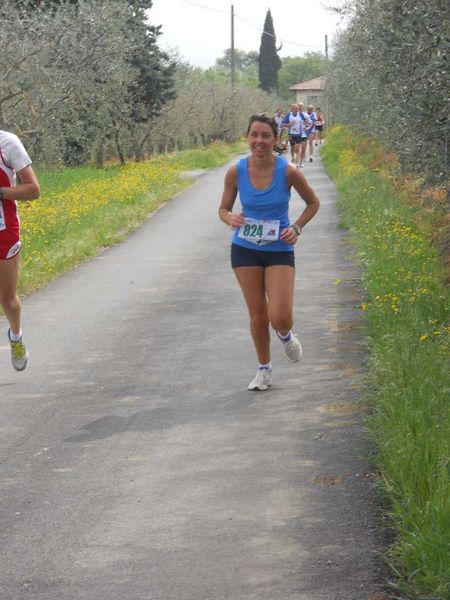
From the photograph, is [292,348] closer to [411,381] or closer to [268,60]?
[411,381]

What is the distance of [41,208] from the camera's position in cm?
2061

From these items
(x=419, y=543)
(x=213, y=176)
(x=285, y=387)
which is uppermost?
(x=419, y=543)

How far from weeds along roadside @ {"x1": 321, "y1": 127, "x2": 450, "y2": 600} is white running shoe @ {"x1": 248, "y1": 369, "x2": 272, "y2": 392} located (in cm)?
70

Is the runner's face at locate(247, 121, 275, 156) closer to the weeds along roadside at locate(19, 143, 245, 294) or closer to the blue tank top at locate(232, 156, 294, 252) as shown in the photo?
the blue tank top at locate(232, 156, 294, 252)

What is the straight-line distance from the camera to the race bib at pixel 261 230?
739 cm

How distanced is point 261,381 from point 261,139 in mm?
1630

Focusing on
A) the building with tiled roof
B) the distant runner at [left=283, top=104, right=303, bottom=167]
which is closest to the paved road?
the distant runner at [left=283, top=104, right=303, bottom=167]

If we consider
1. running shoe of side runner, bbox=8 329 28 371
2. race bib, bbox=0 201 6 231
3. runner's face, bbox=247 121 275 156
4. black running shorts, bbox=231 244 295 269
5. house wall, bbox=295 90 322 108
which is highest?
runner's face, bbox=247 121 275 156

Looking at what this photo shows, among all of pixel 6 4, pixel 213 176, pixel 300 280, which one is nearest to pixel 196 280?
pixel 300 280

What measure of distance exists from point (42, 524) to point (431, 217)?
10.7m

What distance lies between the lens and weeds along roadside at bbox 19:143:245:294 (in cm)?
1502

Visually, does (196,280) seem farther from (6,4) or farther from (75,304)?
(6,4)

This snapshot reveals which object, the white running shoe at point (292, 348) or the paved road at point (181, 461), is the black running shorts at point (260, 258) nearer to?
the white running shoe at point (292, 348)

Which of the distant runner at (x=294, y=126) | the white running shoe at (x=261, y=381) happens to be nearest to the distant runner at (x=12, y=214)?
the white running shoe at (x=261, y=381)
